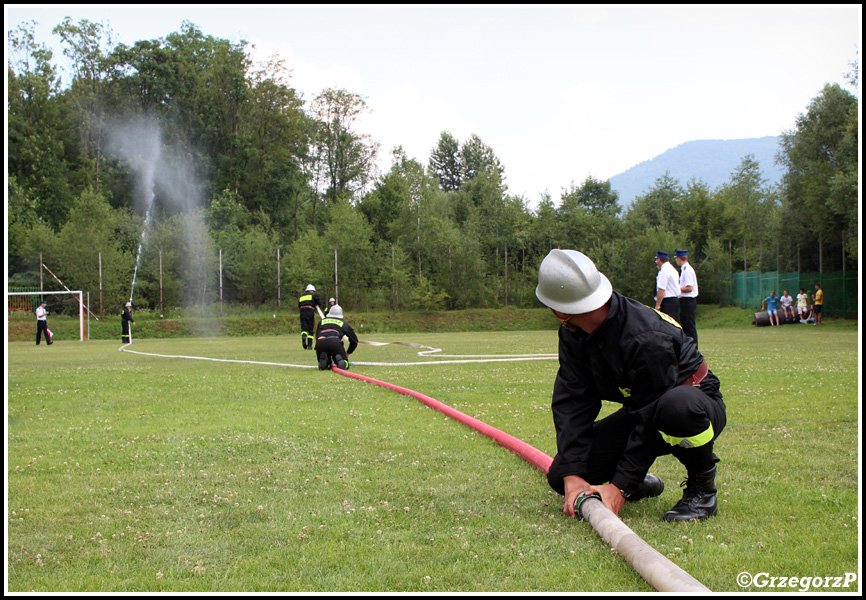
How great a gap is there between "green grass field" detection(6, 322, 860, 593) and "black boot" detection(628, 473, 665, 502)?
0.08 metres

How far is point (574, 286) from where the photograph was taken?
3.65 m

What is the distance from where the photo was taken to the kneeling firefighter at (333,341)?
45.5ft

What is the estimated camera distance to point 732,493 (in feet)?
14.1

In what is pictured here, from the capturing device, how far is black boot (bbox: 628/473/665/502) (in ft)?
13.9

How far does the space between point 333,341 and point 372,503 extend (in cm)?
976

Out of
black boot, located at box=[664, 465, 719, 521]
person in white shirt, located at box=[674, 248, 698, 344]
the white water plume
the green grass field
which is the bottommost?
the green grass field

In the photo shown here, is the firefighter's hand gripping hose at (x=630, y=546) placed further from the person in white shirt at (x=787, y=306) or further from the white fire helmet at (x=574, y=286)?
the person in white shirt at (x=787, y=306)

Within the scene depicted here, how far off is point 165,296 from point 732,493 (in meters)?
46.3

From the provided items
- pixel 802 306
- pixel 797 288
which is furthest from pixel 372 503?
pixel 797 288

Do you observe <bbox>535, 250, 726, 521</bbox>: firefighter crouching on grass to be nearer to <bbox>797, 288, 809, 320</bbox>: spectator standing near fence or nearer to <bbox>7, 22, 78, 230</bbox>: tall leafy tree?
<bbox>797, 288, 809, 320</bbox>: spectator standing near fence

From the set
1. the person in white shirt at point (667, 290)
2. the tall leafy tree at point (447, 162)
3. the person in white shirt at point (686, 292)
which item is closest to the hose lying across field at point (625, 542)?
the person in white shirt at point (667, 290)

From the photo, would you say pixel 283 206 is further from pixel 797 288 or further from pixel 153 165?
pixel 797 288

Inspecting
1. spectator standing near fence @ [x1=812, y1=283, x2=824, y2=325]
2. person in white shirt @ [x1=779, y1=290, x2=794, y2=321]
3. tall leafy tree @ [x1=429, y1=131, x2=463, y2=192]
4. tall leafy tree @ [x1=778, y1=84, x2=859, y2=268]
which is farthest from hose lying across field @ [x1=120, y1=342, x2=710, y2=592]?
tall leafy tree @ [x1=429, y1=131, x2=463, y2=192]

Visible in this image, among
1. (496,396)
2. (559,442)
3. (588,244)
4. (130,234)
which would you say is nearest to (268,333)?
(130,234)
